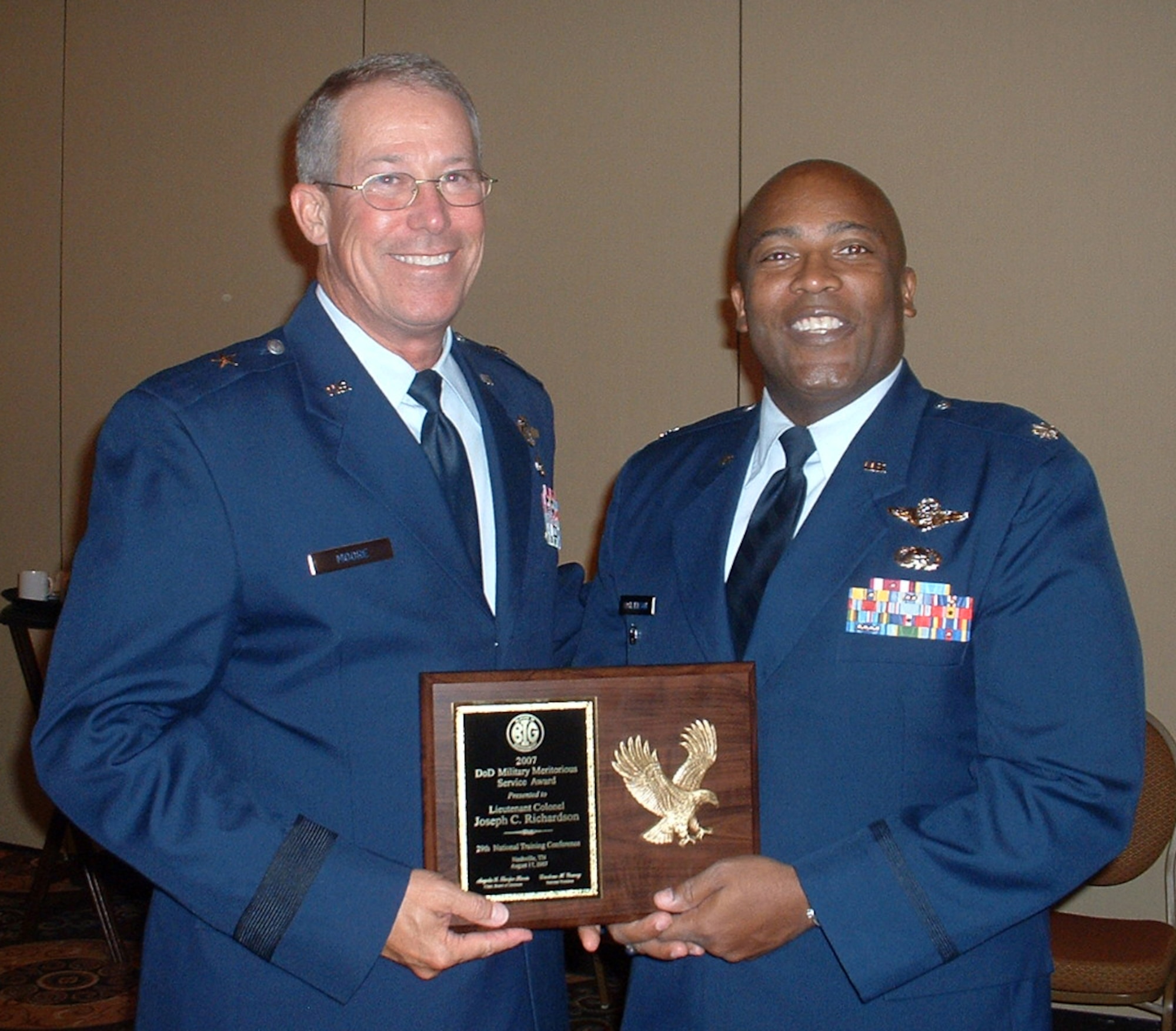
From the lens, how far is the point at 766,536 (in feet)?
6.31

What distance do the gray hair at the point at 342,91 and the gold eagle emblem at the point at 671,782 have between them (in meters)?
0.91

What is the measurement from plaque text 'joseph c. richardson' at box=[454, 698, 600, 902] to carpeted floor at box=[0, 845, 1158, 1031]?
2.04 m

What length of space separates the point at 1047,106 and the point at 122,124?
362 cm

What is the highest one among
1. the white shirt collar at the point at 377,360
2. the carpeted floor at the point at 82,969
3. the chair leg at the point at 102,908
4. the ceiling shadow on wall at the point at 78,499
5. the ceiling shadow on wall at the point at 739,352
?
the ceiling shadow on wall at the point at 739,352

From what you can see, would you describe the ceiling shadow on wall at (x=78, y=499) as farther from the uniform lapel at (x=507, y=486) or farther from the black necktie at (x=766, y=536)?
the black necktie at (x=766, y=536)

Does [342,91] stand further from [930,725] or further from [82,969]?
[82,969]

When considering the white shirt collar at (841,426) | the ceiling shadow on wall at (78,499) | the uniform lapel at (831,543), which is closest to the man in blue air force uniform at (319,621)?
the uniform lapel at (831,543)

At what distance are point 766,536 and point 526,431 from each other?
44cm

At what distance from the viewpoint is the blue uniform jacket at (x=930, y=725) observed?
167cm

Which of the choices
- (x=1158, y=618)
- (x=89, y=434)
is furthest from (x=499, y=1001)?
(x=89, y=434)

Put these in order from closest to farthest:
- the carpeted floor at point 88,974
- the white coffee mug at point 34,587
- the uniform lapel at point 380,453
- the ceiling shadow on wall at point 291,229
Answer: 1. the uniform lapel at point 380,453
2. the carpeted floor at point 88,974
3. the white coffee mug at point 34,587
4. the ceiling shadow on wall at point 291,229

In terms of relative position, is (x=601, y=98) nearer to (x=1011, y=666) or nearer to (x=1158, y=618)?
(x=1158, y=618)

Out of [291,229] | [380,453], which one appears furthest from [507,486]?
[291,229]

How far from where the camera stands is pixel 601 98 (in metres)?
4.37
